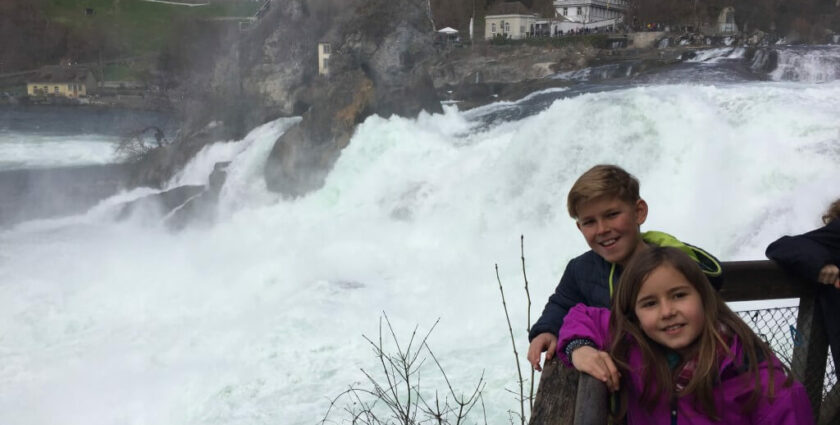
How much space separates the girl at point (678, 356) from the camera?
1160mm

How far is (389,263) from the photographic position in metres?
8.47

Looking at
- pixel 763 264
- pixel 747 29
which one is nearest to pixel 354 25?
pixel 747 29

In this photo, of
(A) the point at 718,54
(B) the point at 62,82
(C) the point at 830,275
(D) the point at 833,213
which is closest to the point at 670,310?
(C) the point at 830,275

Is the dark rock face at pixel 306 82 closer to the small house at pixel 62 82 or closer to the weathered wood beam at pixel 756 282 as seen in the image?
the small house at pixel 62 82

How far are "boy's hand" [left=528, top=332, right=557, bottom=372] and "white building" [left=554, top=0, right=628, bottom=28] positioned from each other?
43.0 ft

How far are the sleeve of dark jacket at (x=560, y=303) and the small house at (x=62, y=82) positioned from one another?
64.6ft

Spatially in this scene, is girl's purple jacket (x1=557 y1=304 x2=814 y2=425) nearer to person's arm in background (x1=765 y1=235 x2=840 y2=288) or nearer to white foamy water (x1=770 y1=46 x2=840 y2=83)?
person's arm in background (x1=765 y1=235 x2=840 y2=288)

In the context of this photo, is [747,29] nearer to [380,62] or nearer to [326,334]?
[380,62]

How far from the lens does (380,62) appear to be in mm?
13656

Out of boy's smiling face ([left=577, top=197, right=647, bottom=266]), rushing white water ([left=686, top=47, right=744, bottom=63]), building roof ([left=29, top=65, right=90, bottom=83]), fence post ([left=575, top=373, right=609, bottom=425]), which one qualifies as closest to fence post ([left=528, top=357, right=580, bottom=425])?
fence post ([left=575, top=373, right=609, bottom=425])

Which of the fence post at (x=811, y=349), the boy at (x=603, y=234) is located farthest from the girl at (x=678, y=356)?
the fence post at (x=811, y=349)

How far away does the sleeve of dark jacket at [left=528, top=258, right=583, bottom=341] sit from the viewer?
1.49 metres

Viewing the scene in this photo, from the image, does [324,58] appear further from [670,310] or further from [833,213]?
[670,310]

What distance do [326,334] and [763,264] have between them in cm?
523
